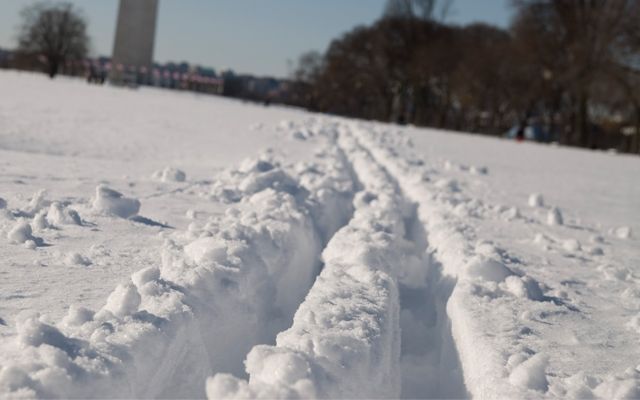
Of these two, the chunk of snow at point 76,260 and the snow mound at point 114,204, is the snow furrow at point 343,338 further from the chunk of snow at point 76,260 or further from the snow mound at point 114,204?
the snow mound at point 114,204

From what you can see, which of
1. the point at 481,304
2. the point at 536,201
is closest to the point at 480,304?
the point at 481,304

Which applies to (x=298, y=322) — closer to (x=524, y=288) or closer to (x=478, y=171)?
(x=524, y=288)

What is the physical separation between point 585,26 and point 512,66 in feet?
21.7

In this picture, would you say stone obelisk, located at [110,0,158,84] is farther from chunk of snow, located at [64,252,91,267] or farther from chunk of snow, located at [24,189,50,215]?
chunk of snow, located at [64,252,91,267]

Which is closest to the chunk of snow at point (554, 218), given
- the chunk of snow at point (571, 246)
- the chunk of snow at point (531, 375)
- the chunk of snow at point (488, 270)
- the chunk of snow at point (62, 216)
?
the chunk of snow at point (571, 246)

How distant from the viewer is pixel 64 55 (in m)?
69.5

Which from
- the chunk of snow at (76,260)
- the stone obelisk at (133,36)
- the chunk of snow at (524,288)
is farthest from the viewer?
the stone obelisk at (133,36)

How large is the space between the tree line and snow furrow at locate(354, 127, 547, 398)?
2596cm

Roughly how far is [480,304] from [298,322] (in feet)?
3.28

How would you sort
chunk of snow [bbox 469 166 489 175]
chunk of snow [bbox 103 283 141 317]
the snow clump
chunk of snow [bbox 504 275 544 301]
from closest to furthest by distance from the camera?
chunk of snow [bbox 103 283 141 317]
chunk of snow [bbox 504 275 544 301]
the snow clump
chunk of snow [bbox 469 166 489 175]

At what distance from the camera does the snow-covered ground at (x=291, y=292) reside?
2182mm


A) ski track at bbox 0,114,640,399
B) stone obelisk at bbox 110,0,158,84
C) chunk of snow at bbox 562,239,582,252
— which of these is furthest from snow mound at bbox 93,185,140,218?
stone obelisk at bbox 110,0,158,84

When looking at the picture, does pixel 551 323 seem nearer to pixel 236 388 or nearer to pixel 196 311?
pixel 196 311

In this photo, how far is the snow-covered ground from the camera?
2182mm
